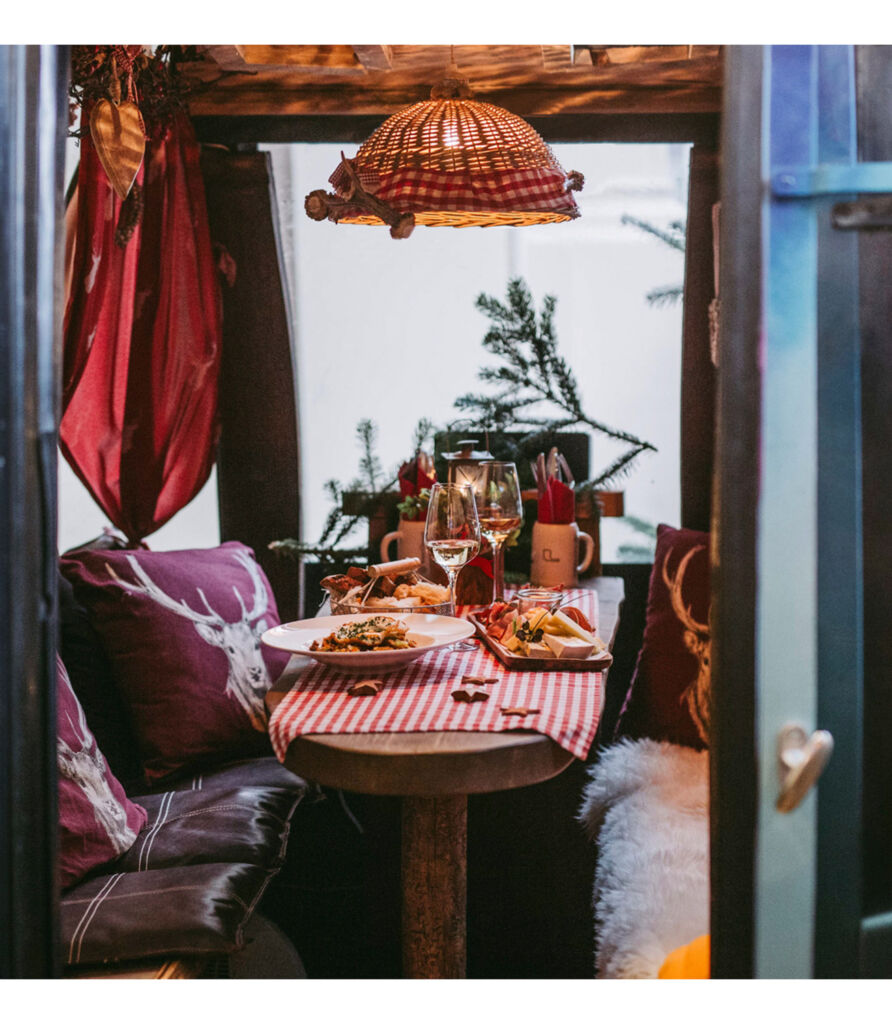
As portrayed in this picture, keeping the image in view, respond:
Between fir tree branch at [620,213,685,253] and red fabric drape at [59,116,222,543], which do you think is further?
fir tree branch at [620,213,685,253]

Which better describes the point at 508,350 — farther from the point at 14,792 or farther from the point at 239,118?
the point at 14,792

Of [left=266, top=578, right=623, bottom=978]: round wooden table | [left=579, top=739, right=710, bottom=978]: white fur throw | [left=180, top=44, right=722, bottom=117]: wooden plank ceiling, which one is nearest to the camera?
[left=266, top=578, right=623, bottom=978]: round wooden table

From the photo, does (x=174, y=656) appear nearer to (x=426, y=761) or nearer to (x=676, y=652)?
(x=426, y=761)

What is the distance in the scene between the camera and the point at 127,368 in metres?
3.29

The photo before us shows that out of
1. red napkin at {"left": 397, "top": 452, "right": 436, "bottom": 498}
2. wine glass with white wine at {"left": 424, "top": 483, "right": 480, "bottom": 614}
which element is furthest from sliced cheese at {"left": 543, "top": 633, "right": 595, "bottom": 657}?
red napkin at {"left": 397, "top": 452, "right": 436, "bottom": 498}

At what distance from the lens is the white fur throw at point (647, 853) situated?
5.70ft

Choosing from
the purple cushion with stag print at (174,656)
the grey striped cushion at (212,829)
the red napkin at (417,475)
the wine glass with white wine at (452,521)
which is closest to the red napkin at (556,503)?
the red napkin at (417,475)

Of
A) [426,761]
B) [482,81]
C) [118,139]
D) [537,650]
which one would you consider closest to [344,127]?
[482,81]

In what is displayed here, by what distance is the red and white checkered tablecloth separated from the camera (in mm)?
1505

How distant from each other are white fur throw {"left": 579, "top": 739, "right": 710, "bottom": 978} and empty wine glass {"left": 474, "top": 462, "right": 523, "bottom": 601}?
26.7 inches

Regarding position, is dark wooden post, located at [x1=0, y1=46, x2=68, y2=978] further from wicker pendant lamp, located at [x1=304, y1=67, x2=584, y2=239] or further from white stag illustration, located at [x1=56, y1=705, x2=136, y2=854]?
wicker pendant lamp, located at [x1=304, y1=67, x2=584, y2=239]

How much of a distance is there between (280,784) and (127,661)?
0.45m
